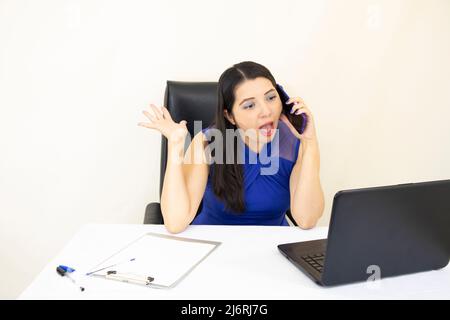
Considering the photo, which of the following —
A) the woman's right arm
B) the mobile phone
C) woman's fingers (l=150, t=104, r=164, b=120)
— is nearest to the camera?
the woman's right arm

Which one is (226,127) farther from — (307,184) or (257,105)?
(307,184)

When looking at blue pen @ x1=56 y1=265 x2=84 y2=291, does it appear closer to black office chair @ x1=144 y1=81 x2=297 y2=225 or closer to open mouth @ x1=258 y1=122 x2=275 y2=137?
black office chair @ x1=144 y1=81 x2=297 y2=225

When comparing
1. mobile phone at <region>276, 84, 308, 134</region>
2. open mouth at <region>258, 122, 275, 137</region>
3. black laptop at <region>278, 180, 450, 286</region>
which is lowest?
black laptop at <region>278, 180, 450, 286</region>

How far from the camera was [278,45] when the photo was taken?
184cm

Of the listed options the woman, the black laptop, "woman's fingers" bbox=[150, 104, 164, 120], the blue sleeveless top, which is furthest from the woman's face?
the black laptop

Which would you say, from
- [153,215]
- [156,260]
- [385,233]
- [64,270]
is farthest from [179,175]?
[385,233]

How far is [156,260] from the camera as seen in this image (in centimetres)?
97

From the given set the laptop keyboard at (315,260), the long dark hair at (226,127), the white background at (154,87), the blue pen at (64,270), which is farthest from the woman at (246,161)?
the white background at (154,87)

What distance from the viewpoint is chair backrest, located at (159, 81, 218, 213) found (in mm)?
1527

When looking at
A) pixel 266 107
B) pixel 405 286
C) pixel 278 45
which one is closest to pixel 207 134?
pixel 266 107

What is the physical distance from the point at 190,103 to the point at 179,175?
1.35ft

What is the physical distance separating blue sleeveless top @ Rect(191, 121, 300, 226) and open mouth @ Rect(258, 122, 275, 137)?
8cm

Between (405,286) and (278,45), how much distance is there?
50.4 inches

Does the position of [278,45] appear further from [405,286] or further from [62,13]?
[405,286]
